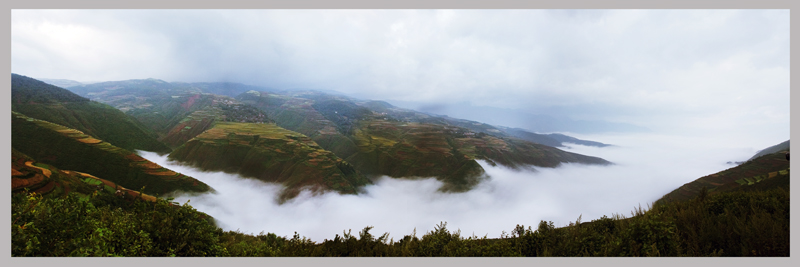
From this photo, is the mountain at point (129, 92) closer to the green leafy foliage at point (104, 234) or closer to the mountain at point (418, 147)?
the mountain at point (418, 147)

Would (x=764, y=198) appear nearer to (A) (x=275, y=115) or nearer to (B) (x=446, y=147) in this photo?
(B) (x=446, y=147)

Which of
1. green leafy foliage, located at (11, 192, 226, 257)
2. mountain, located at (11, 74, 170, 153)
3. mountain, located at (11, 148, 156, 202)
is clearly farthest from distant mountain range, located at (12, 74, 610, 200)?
green leafy foliage, located at (11, 192, 226, 257)

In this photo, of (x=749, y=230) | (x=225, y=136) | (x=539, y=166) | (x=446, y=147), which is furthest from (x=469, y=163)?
(x=225, y=136)

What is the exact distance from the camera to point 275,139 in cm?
2953

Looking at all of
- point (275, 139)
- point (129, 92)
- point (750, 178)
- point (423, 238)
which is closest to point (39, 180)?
point (423, 238)

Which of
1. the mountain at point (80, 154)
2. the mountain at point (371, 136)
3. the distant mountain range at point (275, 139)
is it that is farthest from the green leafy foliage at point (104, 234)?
the mountain at point (371, 136)

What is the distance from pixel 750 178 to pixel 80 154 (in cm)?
3548

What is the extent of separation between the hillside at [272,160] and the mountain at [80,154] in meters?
9.56

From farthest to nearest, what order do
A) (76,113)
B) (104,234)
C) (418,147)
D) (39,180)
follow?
(418,147) → (76,113) → (39,180) → (104,234)

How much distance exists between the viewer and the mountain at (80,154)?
44.4ft

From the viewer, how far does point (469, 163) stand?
93.9 ft

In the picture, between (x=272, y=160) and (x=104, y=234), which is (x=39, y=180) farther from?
(x=272, y=160)

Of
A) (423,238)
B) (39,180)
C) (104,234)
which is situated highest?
(39,180)

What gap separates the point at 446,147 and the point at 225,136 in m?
28.0
